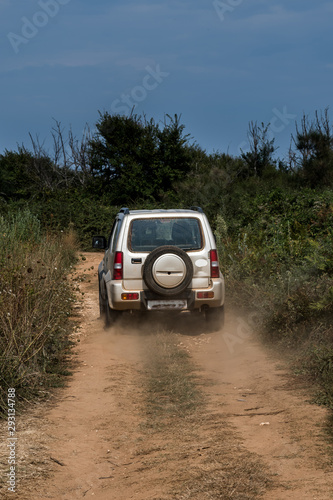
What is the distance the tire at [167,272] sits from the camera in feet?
29.0

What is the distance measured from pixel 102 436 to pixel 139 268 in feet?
13.3

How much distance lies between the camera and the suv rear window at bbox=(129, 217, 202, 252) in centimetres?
931

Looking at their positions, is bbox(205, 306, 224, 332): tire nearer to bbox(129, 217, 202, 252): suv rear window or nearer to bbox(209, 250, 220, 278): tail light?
bbox(209, 250, 220, 278): tail light

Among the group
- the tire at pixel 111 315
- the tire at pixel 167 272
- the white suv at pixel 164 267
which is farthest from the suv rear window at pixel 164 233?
the tire at pixel 111 315

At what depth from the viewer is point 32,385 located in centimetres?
644

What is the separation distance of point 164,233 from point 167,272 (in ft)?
2.48

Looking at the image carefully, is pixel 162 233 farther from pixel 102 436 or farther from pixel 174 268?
pixel 102 436

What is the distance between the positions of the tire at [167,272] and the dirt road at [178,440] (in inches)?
48.0

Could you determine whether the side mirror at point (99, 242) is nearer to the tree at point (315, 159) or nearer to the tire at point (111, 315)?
the tire at point (111, 315)

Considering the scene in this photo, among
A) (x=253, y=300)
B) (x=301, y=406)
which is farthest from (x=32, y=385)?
(x=253, y=300)

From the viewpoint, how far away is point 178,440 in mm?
5047

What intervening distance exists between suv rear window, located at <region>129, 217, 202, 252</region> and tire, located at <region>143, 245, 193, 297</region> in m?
0.42

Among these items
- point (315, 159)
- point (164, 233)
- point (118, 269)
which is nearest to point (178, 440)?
point (118, 269)

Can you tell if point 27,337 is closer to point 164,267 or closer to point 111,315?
point 164,267
